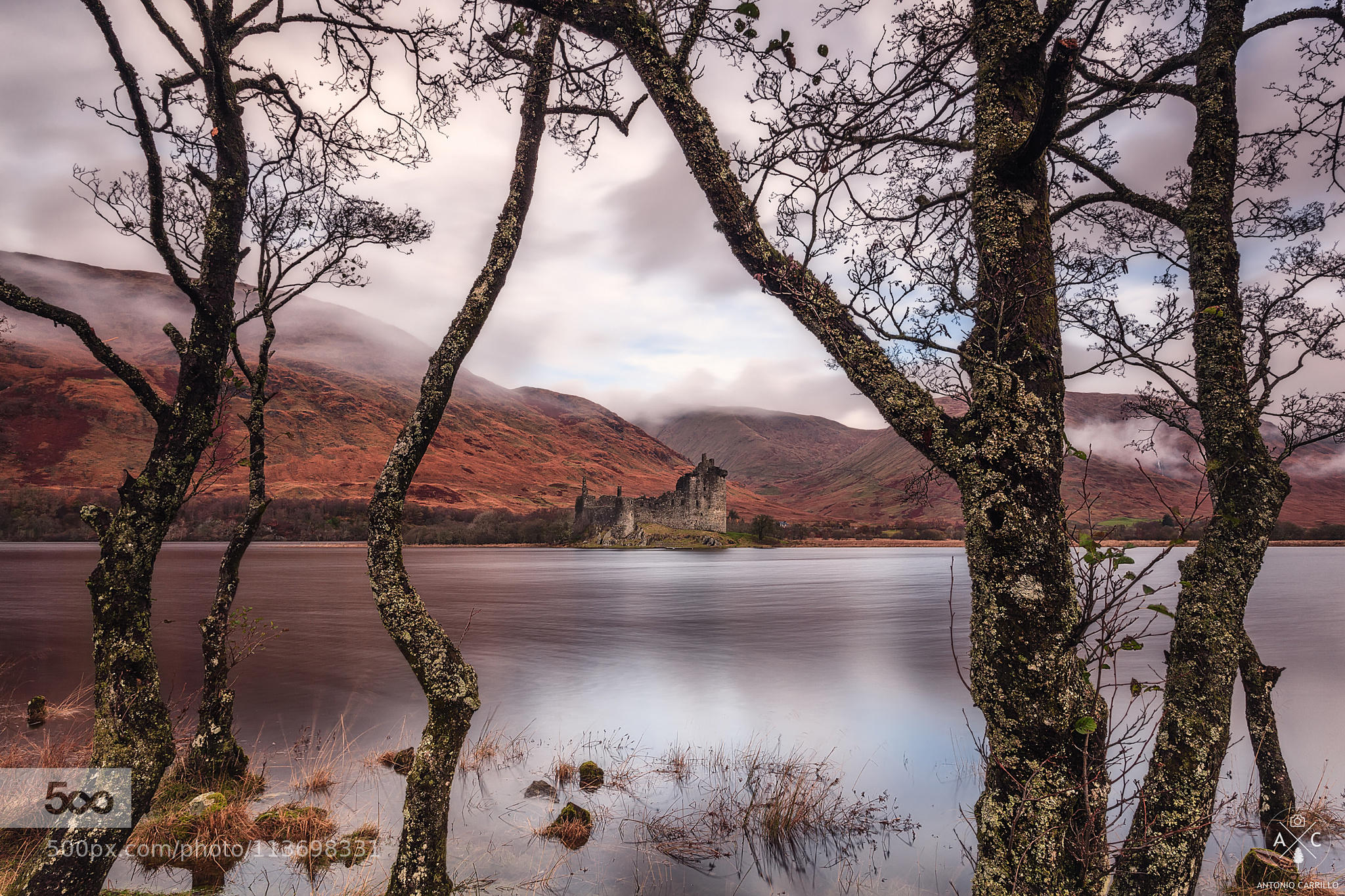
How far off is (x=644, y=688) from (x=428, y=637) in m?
10.7

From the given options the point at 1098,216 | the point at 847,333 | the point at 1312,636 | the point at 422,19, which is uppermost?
the point at 422,19

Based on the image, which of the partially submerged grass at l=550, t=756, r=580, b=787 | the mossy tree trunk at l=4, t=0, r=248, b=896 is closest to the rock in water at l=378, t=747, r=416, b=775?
the partially submerged grass at l=550, t=756, r=580, b=787

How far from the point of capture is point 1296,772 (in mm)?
8469

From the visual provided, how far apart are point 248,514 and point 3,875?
102 inches

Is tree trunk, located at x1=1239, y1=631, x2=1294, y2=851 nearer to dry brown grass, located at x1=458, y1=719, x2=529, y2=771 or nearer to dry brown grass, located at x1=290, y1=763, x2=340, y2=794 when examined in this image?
dry brown grass, located at x1=458, y1=719, x2=529, y2=771

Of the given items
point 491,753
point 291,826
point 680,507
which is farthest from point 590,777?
point 680,507

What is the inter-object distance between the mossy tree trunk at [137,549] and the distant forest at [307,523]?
7389 cm

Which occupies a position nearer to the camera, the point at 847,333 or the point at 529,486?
the point at 847,333

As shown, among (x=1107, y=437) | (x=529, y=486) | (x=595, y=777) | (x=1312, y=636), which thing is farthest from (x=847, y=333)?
(x=1107, y=437)

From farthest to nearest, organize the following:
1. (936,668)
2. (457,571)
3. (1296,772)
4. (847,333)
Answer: (457,571) < (936,668) < (1296,772) < (847,333)

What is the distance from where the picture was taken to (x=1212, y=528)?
336 centimetres

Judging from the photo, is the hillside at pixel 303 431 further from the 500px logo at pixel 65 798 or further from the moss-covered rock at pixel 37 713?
the 500px logo at pixel 65 798

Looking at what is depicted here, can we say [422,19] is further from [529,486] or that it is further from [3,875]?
[529,486]

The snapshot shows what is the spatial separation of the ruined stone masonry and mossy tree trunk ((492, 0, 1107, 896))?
229 feet
